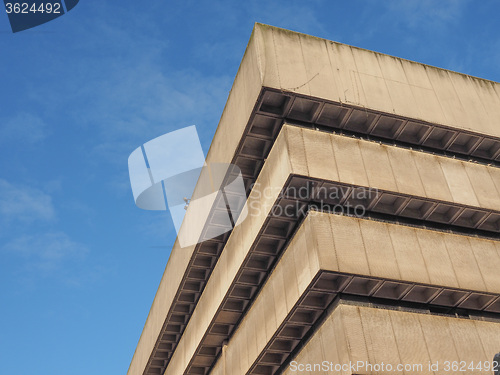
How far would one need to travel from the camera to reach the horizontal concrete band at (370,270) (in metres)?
22.5

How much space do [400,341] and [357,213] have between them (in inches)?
246

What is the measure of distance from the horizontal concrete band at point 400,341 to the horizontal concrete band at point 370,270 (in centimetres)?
129

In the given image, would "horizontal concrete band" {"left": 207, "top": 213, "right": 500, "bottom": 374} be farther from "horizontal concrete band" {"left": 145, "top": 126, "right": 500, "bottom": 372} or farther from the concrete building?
"horizontal concrete band" {"left": 145, "top": 126, "right": 500, "bottom": 372}

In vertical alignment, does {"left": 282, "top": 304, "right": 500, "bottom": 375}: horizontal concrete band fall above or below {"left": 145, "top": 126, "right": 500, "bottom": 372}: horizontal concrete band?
below

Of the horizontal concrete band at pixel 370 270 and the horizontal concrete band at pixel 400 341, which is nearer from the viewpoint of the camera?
Answer: the horizontal concrete band at pixel 400 341

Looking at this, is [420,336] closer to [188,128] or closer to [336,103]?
[336,103]

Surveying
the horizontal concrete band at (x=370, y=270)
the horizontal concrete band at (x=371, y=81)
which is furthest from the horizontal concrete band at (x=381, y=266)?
the horizontal concrete band at (x=371, y=81)

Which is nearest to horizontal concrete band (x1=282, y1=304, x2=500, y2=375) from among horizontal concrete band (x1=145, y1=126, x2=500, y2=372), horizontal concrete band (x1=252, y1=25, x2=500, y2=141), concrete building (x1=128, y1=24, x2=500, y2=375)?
concrete building (x1=128, y1=24, x2=500, y2=375)

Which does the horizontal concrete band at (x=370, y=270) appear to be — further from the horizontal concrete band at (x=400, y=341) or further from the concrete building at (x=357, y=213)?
the horizontal concrete band at (x=400, y=341)

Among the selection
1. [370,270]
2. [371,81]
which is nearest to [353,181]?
[370,270]

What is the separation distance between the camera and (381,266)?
A: 22672 mm

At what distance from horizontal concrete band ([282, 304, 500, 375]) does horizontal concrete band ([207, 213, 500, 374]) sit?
129 cm

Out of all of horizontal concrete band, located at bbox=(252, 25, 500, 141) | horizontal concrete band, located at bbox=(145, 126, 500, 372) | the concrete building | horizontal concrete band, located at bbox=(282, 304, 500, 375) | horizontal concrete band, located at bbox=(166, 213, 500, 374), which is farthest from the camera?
horizontal concrete band, located at bbox=(252, 25, 500, 141)

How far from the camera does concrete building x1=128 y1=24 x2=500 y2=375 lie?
72.5 ft
